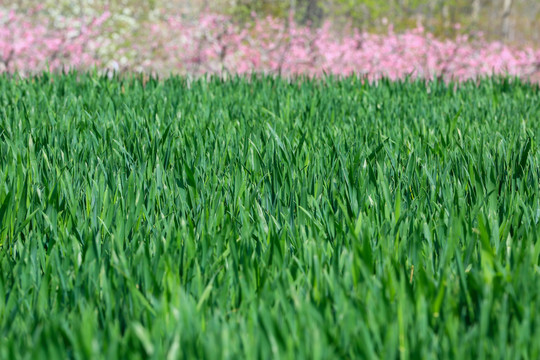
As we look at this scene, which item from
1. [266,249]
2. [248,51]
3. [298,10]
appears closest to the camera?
[266,249]

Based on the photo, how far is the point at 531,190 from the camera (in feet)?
6.50

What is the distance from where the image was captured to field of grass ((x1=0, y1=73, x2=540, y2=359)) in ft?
3.41

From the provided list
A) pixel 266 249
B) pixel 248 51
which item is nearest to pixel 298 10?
pixel 248 51

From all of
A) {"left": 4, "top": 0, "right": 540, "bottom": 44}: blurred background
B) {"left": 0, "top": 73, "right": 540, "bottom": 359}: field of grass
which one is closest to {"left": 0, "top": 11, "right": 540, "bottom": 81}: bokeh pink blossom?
{"left": 4, "top": 0, "right": 540, "bottom": 44}: blurred background

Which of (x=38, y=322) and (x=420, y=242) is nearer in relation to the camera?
(x=38, y=322)

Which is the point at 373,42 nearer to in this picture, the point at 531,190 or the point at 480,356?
the point at 531,190

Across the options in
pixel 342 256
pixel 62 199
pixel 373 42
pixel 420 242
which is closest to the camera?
pixel 342 256

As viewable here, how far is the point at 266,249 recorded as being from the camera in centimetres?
144

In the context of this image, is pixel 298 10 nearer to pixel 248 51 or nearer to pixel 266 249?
pixel 248 51

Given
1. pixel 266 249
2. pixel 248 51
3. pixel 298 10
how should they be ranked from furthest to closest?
pixel 298 10
pixel 248 51
pixel 266 249

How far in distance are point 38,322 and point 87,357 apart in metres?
0.25

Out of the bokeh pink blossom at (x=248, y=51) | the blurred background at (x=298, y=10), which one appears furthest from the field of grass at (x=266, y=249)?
the blurred background at (x=298, y=10)

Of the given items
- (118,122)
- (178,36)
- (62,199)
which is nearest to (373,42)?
(178,36)

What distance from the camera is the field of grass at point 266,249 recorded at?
1038mm
